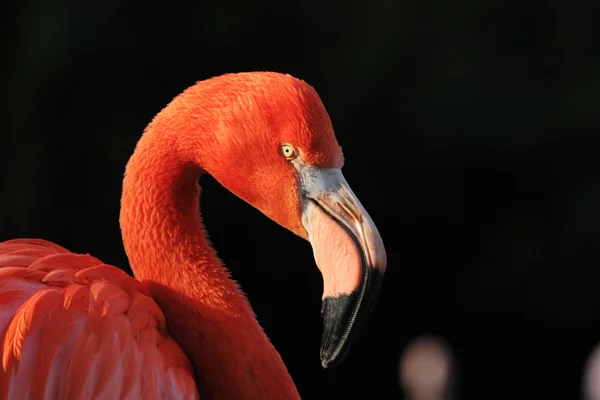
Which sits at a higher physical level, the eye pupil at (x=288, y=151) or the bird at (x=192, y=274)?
the eye pupil at (x=288, y=151)

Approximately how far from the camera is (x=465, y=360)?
4496 millimetres

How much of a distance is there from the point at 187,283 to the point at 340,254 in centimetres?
42

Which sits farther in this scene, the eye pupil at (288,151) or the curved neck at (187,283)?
the curved neck at (187,283)

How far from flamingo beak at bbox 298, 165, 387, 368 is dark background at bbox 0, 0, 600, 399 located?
2288mm

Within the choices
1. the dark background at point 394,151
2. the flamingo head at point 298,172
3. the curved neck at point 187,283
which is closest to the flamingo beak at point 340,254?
the flamingo head at point 298,172

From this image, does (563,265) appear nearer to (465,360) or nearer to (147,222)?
(465,360)

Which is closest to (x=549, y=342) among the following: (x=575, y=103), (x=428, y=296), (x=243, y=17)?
(x=428, y=296)

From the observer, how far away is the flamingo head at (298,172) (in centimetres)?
177

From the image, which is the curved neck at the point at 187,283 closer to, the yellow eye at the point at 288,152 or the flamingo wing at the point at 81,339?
the flamingo wing at the point at 81,339

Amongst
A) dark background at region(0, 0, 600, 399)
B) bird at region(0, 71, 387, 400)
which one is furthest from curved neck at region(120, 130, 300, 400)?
dark background at region(0, 0, 600, 399)

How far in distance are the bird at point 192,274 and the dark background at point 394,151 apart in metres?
2.04

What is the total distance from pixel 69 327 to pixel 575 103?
10.2 feet

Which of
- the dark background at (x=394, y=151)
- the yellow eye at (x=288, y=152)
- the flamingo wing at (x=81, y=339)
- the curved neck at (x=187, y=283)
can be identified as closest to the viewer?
the flamingo wing at (x=81, y=339)

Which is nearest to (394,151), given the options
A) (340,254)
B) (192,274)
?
(192,274)
